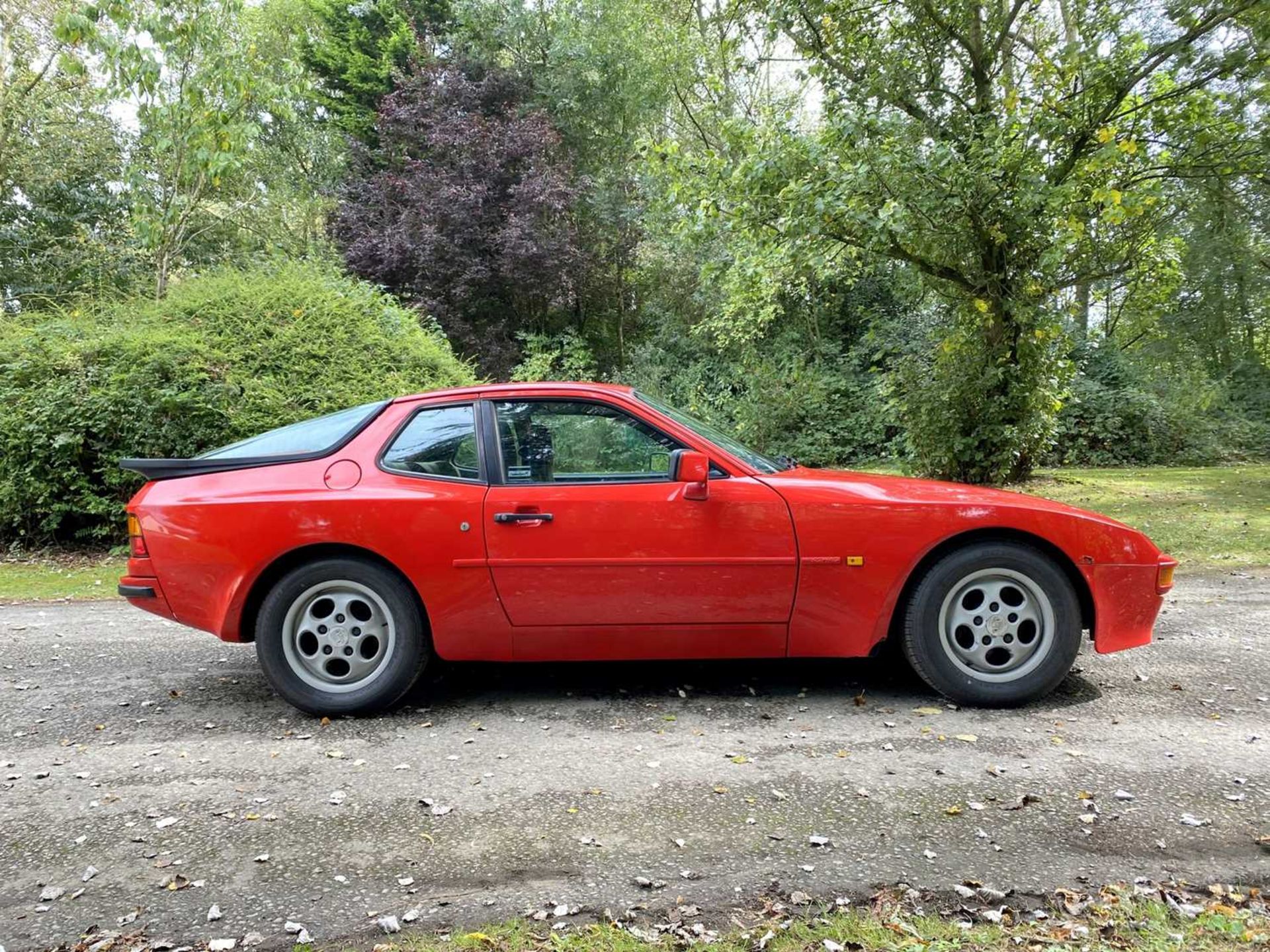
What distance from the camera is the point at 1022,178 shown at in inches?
311

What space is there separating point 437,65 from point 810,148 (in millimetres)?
15368

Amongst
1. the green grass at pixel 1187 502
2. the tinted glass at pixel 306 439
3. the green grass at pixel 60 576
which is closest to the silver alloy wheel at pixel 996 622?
the tinted glass at pixel 306 439

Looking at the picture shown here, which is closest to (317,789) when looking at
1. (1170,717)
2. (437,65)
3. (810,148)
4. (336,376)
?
(1170,717)

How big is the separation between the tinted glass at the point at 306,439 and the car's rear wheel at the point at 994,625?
293 centimetres

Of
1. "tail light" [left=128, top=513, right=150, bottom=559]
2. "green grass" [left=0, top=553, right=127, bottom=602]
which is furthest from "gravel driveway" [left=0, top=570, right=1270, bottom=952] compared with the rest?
"green grass" [left=0, top=553, right=127, bottom=602]

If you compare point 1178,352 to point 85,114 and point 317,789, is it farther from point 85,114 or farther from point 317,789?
point 85,114

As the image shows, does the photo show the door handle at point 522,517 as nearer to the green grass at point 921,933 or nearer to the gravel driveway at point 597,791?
the gravel driveway at point 597,791

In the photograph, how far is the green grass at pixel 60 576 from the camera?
688cm

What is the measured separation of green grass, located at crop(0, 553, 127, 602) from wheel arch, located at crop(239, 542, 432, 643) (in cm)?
397

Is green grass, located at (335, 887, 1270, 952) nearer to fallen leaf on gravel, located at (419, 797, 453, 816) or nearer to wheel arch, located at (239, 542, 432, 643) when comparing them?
fallen leaf on gravel, located at (419, 797, 453, 816)

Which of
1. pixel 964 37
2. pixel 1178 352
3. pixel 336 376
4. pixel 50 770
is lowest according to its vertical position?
pixel 50 770

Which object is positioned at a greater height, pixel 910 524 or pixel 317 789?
pixel 910 524

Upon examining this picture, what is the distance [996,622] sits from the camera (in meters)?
3.79

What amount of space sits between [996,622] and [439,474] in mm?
2780
